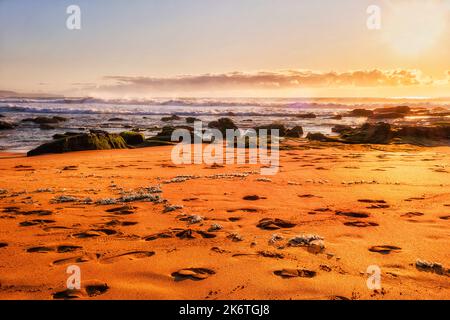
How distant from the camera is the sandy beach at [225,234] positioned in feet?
11.9

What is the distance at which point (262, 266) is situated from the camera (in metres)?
4.04

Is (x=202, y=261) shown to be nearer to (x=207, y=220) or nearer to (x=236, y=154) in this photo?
(x=207, y=220)

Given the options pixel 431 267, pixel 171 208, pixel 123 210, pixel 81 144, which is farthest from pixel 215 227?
pixel 81 144

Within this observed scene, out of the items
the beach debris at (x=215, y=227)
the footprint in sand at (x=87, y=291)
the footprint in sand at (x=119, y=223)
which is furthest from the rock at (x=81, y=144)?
the footprint in sand at (x=87, y=291)

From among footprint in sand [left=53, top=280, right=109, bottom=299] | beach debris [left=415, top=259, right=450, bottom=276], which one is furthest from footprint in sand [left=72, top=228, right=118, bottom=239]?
beach debris [left=415, top=259, right=450, bottom=276]

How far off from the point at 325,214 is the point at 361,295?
2629 millimetres

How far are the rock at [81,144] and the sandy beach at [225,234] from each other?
5734 millimetres

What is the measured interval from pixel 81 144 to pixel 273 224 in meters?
12.3

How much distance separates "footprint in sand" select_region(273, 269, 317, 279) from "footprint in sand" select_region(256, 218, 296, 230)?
55.2 inches

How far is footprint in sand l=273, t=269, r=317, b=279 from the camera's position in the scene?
3801 millimetres

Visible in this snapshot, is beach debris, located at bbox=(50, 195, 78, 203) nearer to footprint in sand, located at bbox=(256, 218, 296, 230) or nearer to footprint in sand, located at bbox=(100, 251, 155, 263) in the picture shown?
footprint in sand, located at bbox=(100, 251, 155, 263)
